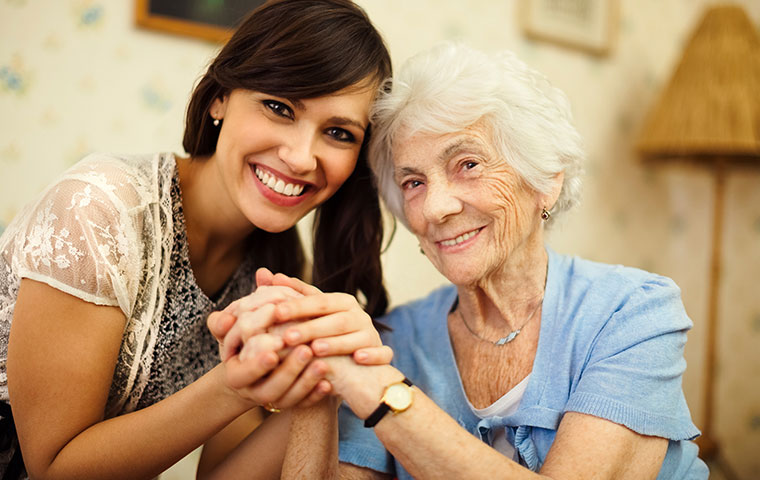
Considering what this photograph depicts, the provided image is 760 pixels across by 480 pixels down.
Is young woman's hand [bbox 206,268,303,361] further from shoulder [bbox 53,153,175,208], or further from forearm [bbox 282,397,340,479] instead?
shoulder [bbox 53,153,175,208]

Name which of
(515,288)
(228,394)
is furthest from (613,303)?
(228,394)

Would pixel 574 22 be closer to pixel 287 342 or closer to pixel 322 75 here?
pixel 322 75

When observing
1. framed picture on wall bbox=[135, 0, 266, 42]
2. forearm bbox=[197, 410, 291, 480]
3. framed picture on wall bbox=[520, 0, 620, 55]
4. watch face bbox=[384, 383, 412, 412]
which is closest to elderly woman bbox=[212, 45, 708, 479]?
watch face bbox=[384, 383, 412, 412]

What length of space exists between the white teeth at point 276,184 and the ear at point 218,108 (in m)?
0.17

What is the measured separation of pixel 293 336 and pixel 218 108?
63cm

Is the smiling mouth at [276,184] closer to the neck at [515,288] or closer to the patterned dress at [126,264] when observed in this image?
the patterned dress at [126,264]

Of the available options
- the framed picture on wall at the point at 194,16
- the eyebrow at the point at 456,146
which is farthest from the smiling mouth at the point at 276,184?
the framed picture on wall at the point at 194,16

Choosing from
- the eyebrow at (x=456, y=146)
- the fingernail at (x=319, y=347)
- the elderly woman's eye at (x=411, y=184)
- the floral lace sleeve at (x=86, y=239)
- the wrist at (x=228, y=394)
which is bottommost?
the wrist at (x=228, y=394)

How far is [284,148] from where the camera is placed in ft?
4.14

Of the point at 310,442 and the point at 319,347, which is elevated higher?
the point at 319,347

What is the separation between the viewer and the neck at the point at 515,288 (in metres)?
1.31

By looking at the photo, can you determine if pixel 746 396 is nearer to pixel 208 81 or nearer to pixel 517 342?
pixel 517 342

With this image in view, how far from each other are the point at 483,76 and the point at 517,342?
561 millimetres

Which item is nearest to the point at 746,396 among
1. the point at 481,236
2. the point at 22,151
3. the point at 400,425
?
the point at 481,236
